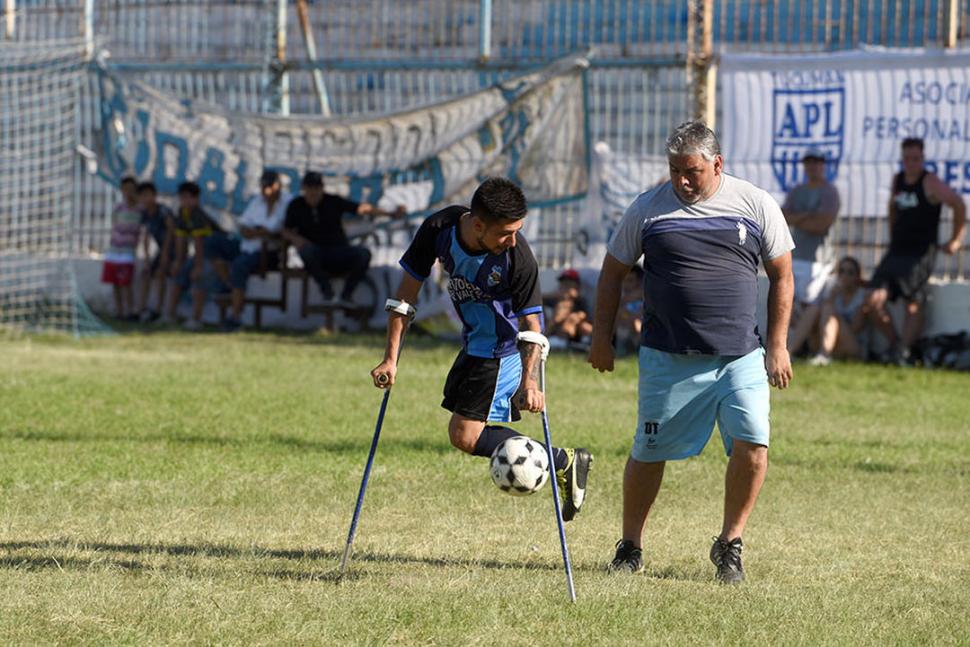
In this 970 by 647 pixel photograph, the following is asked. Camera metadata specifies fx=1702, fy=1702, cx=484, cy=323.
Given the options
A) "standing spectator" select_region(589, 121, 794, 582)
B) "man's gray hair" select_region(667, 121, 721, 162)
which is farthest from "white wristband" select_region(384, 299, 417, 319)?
"man's gray hair" select_region(667, 121, 721, 162)

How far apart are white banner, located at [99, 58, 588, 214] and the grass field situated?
4.66 m

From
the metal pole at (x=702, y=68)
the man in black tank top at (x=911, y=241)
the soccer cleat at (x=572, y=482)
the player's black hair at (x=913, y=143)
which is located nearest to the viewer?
the soccer cleat at (x=572, y=482)

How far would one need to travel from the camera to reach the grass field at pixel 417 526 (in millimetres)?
6434

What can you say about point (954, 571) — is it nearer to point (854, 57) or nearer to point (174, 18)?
point (854, 57)

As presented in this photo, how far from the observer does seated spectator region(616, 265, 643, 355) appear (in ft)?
56.9

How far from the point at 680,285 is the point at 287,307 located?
45.7 ft

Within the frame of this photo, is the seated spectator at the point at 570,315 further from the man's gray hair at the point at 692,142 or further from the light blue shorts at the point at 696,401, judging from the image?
the man's gray hair at the point at 692,142

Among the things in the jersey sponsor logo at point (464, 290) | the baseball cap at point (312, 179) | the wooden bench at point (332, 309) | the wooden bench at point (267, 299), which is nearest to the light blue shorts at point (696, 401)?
the jersey sponsor logo at point (464, 290)

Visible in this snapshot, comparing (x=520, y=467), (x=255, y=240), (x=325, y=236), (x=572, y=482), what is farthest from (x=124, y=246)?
(x=520, y=467)

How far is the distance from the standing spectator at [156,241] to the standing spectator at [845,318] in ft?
27.5

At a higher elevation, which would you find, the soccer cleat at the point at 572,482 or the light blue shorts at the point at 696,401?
the light blue shorts at the point at 696,401

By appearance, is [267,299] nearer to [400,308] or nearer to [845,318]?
[845,318]

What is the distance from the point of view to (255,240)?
20.6 m

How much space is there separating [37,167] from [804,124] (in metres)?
9.52
